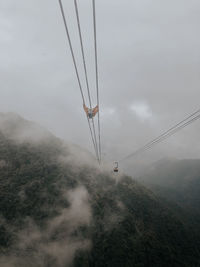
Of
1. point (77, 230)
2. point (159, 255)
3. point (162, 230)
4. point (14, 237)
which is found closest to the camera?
point (14, 237)

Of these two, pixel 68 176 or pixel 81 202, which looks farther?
pixel 68 176

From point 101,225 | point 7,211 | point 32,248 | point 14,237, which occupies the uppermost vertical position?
point 7,211

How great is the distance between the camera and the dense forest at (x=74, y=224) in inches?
4759

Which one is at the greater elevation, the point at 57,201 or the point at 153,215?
the point at 57,201

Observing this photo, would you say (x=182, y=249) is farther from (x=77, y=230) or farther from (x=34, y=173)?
(x=34, y=173)

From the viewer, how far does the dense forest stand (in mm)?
120875

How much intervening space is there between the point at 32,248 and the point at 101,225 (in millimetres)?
63638

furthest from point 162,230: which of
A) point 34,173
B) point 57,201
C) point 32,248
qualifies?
point 34,173

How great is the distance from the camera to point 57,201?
5940 inches

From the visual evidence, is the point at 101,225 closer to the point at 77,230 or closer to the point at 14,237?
the point at 77,230

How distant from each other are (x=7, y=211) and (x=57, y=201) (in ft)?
146

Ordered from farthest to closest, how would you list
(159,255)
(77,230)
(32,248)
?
(77,230), (159,255), (32,248)

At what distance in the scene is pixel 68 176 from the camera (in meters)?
178

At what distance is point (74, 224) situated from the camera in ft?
489
